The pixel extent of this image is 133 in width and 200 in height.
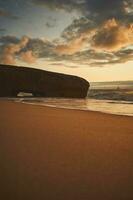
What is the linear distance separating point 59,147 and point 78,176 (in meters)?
0.48

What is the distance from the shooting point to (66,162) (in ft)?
4.27

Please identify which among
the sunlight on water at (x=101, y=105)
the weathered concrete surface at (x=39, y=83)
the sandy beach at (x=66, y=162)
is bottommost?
the sandy beach at (x=66, y=162)

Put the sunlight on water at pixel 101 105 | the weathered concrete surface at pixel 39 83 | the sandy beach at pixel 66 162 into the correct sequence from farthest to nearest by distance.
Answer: the weathered concrete surface at pixel 39 83, the sunlight on water at pixel 101 105, the sandy beach at pixel 66 162

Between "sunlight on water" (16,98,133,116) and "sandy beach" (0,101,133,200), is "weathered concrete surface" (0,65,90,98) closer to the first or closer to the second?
"sunlight on water" (16,98,133,116)

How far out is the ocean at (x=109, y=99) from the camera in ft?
10.4

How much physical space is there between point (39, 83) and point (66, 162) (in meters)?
3.86

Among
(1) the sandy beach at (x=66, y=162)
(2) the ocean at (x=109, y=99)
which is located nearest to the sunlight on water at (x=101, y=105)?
(2) the ocean at (x=109, y=99)

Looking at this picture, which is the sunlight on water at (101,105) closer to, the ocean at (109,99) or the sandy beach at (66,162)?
the ocean at (109,99)

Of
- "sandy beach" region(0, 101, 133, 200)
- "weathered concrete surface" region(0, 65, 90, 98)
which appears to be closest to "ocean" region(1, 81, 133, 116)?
"weathered concrete surface" region(0, 65, 90, 98)

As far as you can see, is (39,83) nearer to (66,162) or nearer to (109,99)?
(109,99)

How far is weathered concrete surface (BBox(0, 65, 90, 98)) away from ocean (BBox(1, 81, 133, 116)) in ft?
0.51

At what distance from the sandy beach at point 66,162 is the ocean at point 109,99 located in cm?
99

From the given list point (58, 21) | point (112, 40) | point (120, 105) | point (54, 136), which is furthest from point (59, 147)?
point (58, 21)

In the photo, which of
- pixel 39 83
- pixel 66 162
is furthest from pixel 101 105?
pixel 66 162
